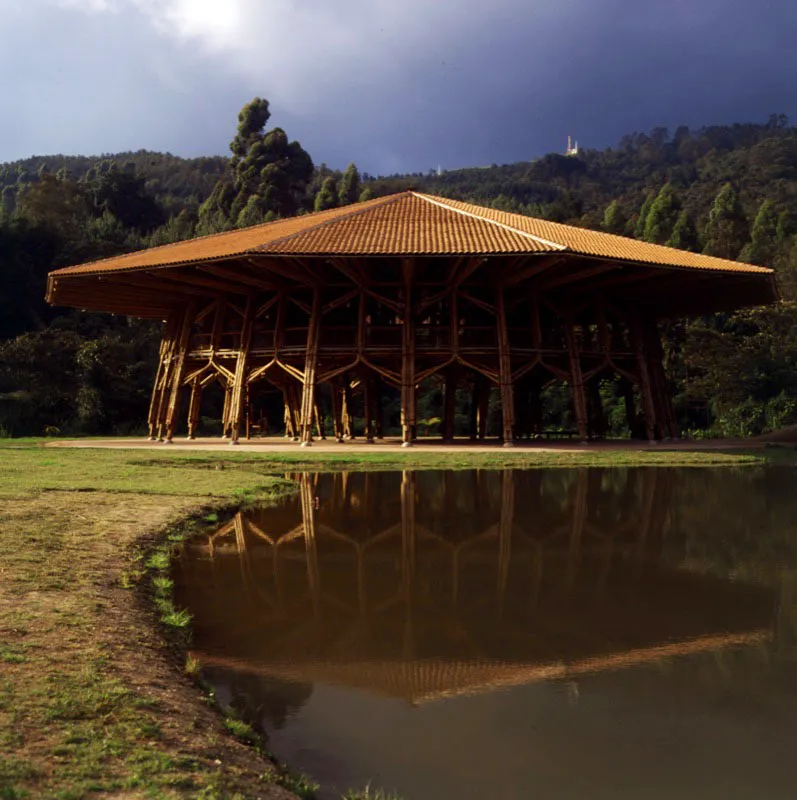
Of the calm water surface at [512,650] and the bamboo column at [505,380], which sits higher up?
the bamboo column at [505,380]

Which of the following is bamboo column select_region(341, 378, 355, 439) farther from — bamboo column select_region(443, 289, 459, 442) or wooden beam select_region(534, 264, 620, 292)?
wooden beam select_region(534, 264, 620, 292)

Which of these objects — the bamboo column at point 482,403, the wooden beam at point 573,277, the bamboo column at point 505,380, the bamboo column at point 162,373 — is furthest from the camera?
the bamboo column at point 482,403

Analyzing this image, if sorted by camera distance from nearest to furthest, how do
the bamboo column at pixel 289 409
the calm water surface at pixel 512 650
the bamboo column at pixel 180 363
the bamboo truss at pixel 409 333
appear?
the calm water surface at pixel 512 650
the bamboo truss at pixel 409 333
the bamboo column at pixel 180 363
the bamboo column at pixel 289 409

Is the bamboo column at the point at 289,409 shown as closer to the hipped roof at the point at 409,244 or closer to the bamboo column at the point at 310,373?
the hipped roof at the point at 409,244

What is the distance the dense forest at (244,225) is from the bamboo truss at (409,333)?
6.08 metres

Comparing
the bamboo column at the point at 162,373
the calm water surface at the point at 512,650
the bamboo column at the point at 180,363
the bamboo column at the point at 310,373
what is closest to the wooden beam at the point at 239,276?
the bamboo column at the point at 310,373

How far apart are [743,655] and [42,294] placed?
43302mm

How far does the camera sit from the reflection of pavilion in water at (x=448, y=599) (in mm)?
4422

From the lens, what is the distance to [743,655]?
4543 millimetres

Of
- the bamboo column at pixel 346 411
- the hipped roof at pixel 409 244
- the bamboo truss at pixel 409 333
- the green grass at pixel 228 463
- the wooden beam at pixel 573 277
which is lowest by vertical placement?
the green grass at pixel 228 463

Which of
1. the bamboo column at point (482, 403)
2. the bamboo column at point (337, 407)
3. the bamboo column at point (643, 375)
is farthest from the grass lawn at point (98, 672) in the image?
the bamboo column at point (482, 403)

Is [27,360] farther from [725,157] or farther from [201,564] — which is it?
[725,157]

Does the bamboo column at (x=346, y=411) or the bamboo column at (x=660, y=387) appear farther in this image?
the bamboo column at (x=346, y=411)

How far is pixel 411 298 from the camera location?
76.0 feet
